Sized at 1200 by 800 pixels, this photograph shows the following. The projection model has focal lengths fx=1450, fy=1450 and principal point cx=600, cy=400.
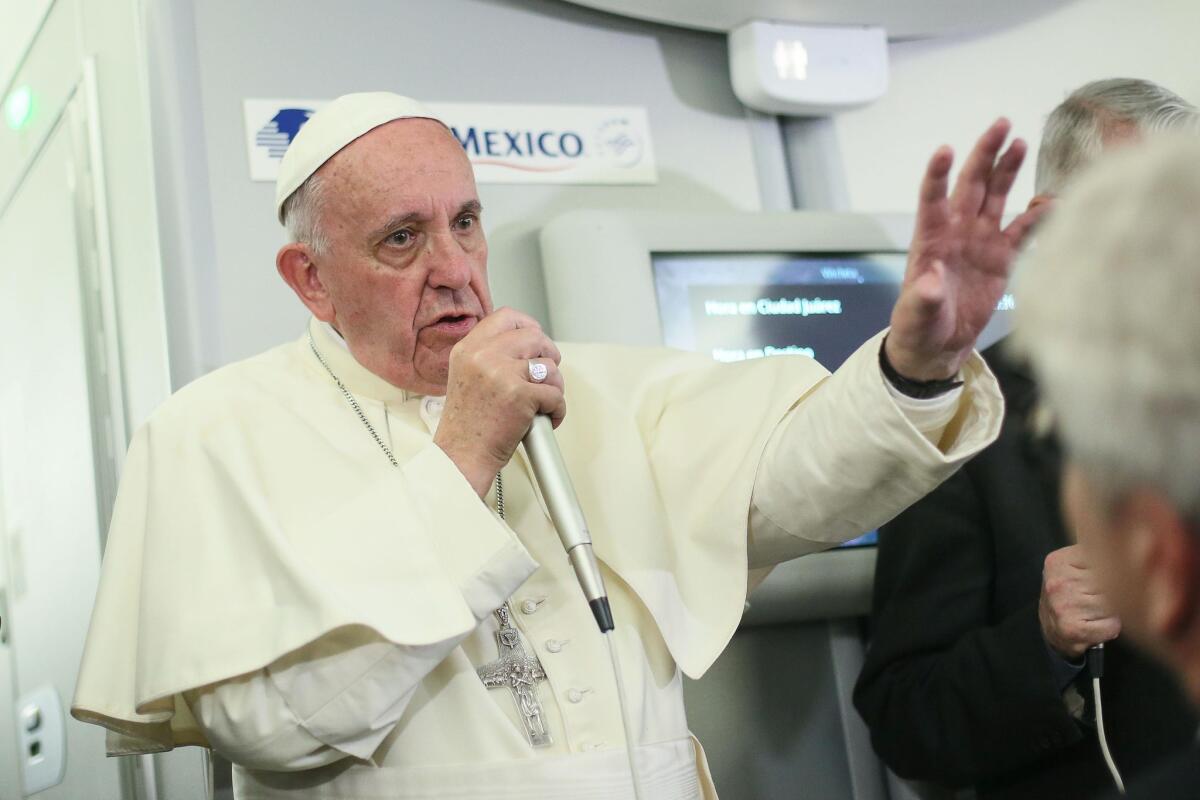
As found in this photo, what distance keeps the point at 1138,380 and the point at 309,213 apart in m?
1.77

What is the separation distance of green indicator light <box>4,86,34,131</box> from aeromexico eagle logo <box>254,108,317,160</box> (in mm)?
772

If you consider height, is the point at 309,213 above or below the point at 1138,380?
above

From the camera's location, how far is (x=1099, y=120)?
9.47 ft

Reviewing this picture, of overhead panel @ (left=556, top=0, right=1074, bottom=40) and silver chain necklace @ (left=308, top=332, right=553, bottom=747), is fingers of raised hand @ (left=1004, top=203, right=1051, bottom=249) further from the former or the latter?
overhead panel @ (left=556, top=0, right=1074, bottom=40)

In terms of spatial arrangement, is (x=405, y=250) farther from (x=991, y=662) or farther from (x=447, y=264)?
(x=991, y=662)

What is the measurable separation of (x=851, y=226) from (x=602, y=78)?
70 cm

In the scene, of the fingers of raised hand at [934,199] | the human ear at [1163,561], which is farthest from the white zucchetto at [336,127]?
the human ear at [1163,561]

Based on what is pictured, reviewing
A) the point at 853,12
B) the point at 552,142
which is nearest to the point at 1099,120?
the point at 853,12

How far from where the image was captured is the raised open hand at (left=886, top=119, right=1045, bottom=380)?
177 cm

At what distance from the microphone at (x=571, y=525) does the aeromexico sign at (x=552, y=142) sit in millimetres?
1363

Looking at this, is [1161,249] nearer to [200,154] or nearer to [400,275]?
[400,275]

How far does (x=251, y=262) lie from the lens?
9.89 feet

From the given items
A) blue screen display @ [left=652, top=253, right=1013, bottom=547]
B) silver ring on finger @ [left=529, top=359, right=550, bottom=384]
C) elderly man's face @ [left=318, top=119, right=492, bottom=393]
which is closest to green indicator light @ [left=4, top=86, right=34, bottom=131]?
elderly man's face @ [left=318, top=119, right=492, bottom=393]

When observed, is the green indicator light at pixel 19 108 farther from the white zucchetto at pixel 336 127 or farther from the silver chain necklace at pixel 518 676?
the silver chain necklace at pixel 518 676
